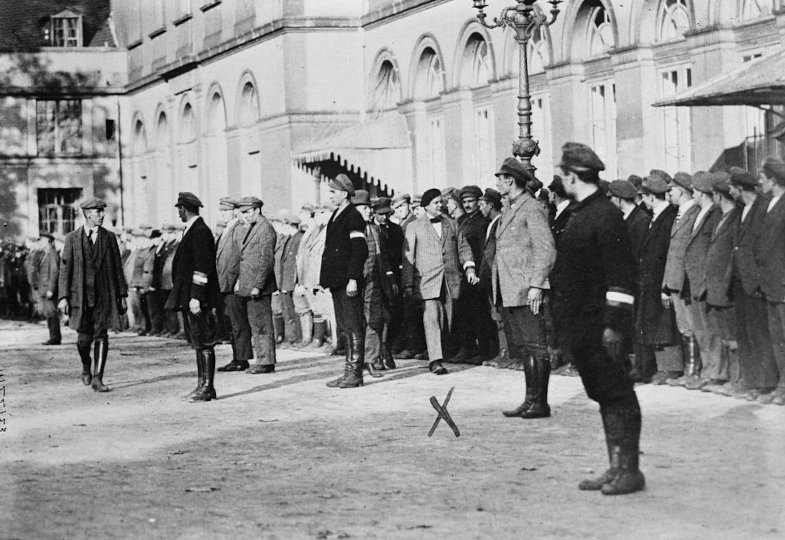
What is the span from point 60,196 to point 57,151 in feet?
4.93

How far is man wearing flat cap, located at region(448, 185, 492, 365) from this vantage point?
57.2 feet

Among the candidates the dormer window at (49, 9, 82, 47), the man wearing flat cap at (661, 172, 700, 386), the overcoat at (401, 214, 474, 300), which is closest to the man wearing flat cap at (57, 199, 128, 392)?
the overcoat at (401, 214, 474, 300)

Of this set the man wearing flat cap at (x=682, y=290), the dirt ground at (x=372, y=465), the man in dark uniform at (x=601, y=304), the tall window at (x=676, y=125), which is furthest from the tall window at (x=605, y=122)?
the man in dark uniform at (x=601, y=304)

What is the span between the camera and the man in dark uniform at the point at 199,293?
1455cm

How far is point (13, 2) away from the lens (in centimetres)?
5256

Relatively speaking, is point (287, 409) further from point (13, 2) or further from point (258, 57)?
point (13, 2)

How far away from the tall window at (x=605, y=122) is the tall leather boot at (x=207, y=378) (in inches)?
345

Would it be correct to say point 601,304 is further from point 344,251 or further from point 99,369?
point 99,369

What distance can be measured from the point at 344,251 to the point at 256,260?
2284 mm

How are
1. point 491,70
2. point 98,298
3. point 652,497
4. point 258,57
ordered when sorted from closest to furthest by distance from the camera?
point 652,497 < point 98,298 < point 491,70 < point 258,57

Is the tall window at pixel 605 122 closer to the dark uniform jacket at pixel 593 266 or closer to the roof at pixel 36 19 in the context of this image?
the dark uniform jacket at pixel 593 266

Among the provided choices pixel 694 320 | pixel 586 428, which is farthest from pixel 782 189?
pixel 586 428

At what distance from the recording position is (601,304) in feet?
30.5

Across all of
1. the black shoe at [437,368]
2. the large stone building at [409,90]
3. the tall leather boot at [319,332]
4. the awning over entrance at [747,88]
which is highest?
the large stone building at [409,90]
